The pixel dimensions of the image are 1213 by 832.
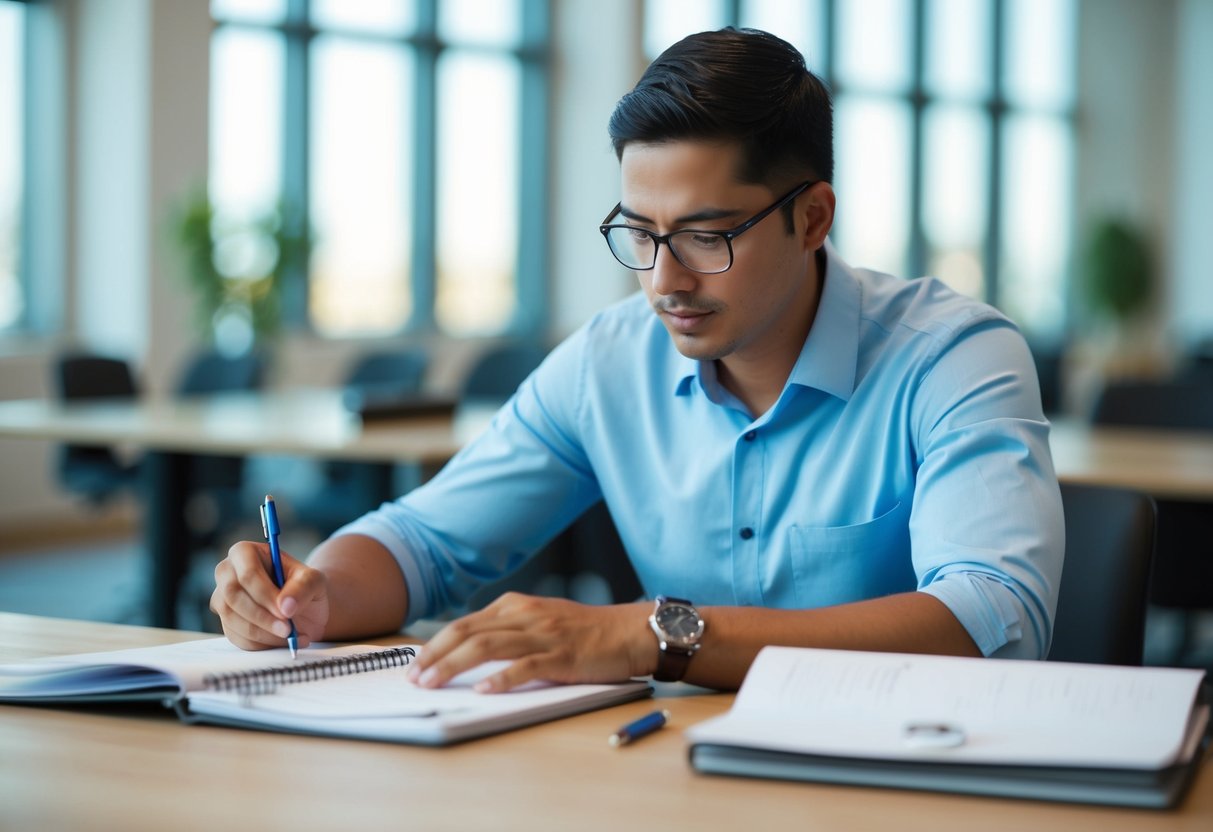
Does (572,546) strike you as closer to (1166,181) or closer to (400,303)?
(400,303)

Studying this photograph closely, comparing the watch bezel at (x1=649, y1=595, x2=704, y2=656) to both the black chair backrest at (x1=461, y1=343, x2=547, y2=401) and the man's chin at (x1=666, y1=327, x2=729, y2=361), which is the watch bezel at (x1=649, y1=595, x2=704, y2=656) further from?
the black chair backrest at (x1=461, y1=343, x2=547, y2=401)

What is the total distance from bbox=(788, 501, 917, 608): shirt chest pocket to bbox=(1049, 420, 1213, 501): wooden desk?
2.88 feet

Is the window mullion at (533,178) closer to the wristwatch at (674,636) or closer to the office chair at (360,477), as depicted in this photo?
the office chair at (360,477)

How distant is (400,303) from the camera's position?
8891 mm

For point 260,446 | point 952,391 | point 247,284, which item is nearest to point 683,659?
point 952,391

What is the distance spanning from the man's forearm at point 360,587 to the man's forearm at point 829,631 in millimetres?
416

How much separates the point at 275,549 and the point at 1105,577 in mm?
906

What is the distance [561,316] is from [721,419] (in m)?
7.93

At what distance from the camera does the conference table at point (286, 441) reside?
3152mm

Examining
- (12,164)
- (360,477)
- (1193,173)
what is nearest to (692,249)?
(360,477)

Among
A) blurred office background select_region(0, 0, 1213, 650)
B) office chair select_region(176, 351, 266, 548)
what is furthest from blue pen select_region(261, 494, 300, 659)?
blurred office background select_region(0, 0, 1213, 650)

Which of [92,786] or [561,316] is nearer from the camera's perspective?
[92,786]

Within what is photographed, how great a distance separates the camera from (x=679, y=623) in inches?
52.9

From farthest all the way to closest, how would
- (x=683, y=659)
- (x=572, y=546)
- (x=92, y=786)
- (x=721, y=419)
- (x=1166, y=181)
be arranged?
(x=1166, y=181), (x=572, y=546), (x=721, y=419), (x=683, y=659), (x=92, y=786)
